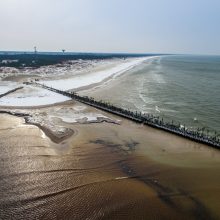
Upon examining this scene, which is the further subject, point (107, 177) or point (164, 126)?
point (164, 126)

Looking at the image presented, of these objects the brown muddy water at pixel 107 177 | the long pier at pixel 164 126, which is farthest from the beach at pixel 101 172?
the long pier at pixel 164 126

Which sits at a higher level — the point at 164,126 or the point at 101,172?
the point at 164,126

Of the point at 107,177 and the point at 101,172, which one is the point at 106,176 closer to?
the point at 107,177

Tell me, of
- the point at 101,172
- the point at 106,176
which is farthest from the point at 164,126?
the point at 106,176

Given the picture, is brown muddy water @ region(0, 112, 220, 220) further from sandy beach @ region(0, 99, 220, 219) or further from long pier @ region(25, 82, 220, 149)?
long pier @ region(25, 82, 220, 149)

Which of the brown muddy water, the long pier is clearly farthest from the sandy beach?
the long pier

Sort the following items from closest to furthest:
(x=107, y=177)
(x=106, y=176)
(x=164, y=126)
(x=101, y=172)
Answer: (x=107, y=177), (x=106, y=176), (x=101, y=172), (x=164, y=126)

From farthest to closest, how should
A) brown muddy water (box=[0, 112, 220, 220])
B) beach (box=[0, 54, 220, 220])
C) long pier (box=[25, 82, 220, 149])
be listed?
1. long pier (box=[25, 82, 220, 149])
2. beach (box=[0, 54, 220, 220])
3. brown muddy water (box=[0, 112, 220, 220])

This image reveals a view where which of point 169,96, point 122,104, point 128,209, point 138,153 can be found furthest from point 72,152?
point 169,96
